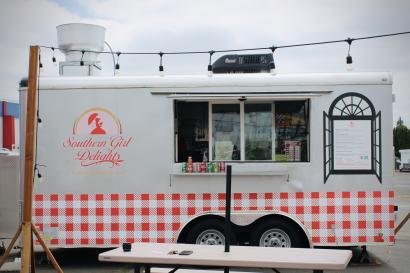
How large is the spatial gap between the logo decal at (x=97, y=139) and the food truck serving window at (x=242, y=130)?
2.71 ft

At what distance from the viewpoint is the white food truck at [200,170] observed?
762 cm

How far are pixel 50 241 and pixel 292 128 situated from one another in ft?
12.1

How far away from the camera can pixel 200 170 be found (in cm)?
768

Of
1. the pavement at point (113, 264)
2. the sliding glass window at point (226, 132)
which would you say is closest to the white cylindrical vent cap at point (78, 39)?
the sliding glass window at point (226, 132)

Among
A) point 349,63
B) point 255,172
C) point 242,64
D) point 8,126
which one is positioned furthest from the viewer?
point 8,126

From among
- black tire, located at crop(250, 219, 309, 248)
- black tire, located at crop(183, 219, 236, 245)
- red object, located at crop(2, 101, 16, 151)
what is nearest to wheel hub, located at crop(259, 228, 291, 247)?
black tire, located at crop(250, 219, 309, 248)

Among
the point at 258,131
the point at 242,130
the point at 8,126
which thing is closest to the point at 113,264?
the point at 242,130

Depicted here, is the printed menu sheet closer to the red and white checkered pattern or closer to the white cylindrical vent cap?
the red and white checkered pattern

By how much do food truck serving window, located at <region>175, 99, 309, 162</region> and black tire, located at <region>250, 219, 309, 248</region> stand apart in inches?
35.2

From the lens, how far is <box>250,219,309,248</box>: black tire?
7.61 m

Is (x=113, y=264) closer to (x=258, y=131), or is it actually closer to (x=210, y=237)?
(x=210, y=237)

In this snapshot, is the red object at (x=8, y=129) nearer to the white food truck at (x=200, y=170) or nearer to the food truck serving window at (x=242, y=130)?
the white food truck at (x=200, y=170)

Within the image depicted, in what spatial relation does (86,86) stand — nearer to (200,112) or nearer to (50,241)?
(200,112)

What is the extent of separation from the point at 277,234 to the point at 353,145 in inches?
62.4
